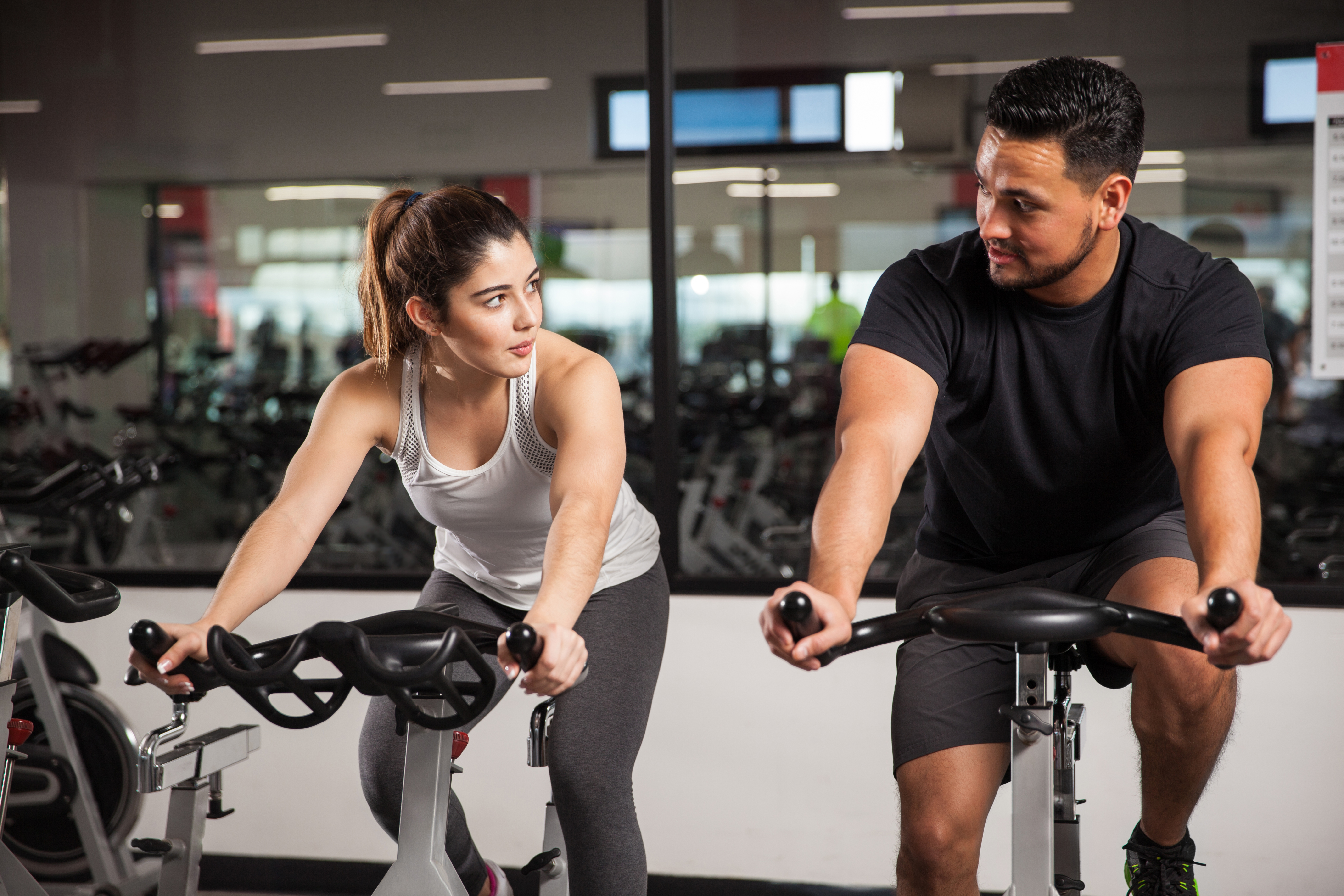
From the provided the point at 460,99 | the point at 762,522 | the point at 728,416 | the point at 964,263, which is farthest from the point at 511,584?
the point at 460,99

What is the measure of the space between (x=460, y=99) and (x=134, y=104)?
218 cm

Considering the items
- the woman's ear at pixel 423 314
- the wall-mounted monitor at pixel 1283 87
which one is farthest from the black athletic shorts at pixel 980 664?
the wall-mounted monitor at pixel 1283 87

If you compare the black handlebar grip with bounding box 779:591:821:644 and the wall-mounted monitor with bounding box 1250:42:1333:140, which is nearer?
the black handlebar grip with bounding box 779:591:821:644

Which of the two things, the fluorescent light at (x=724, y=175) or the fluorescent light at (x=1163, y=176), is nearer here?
the fluorescent light at (x=1163, y=176)

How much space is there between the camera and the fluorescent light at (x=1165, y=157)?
7145mm

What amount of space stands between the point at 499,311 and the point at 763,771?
54.1 inches

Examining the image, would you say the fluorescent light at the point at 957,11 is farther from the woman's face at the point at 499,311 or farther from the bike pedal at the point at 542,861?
the bike pedal at the point at 542,861

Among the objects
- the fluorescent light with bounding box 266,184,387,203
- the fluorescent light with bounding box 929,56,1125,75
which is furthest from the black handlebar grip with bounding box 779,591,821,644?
the fluorescent light with bounding box 266,184,387,203

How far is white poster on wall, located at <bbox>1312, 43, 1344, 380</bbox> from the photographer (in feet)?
7.94

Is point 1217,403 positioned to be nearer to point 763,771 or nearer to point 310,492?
point 310,492

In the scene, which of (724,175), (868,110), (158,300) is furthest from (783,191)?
(158,300)

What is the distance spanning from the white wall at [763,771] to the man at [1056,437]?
86 centimetres

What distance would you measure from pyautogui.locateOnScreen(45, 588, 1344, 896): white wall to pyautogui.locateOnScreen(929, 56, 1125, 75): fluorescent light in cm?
526

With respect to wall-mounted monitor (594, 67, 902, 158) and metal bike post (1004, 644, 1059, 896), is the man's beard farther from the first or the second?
wall-mounted monitor (594, 67, 902, 158)
